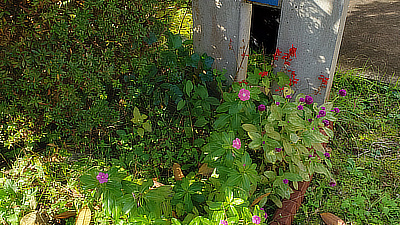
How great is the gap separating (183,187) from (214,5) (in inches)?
57.6

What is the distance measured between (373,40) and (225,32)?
2551 mm

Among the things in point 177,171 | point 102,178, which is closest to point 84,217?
point 102,178

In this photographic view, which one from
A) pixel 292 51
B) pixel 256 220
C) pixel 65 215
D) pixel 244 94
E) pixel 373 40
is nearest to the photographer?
pixel 256 220

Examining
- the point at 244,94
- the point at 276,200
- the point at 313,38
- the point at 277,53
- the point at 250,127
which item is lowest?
the point at 276,200

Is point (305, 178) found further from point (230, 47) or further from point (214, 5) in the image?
point (214, 5)

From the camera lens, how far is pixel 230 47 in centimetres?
261

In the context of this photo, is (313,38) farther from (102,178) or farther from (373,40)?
(373,40)

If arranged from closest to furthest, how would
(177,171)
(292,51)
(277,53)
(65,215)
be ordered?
1. (65,215)
2. (177,171)
3. (292,51)
4. (277,53)

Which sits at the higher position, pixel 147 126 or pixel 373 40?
pixel 373 40

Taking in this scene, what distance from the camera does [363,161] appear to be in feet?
8.39

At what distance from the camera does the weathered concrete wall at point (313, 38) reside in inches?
88.0

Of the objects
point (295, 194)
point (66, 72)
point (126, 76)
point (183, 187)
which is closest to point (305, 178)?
point (295, 194)

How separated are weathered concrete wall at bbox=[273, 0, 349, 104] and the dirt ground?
1265mm

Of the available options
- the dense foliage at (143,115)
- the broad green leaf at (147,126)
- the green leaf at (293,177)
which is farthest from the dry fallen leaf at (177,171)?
the green leaf at (293,177)
